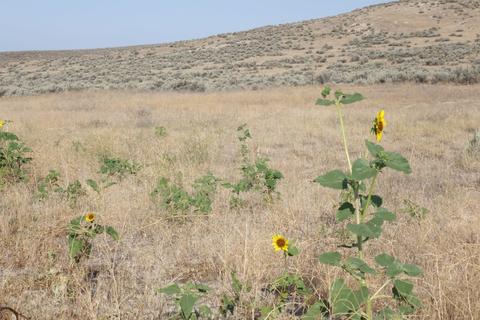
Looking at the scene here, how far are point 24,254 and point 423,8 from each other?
168ft

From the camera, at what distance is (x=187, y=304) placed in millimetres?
1674

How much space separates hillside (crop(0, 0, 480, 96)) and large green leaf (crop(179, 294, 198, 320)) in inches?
709

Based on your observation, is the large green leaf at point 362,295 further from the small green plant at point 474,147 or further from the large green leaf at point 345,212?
the small green plant at point 474,147

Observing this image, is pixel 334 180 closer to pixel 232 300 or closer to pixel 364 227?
pixel 364 227

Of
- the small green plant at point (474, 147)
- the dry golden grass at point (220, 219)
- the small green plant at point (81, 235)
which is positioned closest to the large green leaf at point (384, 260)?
the dry golden grass at point (220, 219)

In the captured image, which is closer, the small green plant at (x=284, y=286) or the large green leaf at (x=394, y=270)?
the large green leaf at (x=394, y=270)

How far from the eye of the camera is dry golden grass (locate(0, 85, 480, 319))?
7.57ft

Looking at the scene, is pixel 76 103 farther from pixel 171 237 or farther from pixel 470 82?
pixel 470 82

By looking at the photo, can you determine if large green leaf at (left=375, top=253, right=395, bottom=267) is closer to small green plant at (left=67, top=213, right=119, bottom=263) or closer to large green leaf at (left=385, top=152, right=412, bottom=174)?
large green leaf at (left=385, top=152, right=412, bottom=174)

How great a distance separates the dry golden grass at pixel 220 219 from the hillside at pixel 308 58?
10.8m

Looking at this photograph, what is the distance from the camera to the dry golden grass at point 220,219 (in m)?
2.31

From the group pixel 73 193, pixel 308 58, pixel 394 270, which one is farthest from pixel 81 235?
pixel 308 58

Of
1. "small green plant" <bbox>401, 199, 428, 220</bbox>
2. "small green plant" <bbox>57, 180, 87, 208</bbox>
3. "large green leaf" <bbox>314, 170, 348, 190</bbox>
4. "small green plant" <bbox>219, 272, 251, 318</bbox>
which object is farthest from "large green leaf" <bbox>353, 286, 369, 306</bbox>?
"small green plant" <bbox>57, 180, 87, 208</bbox>

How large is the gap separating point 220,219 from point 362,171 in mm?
2256
